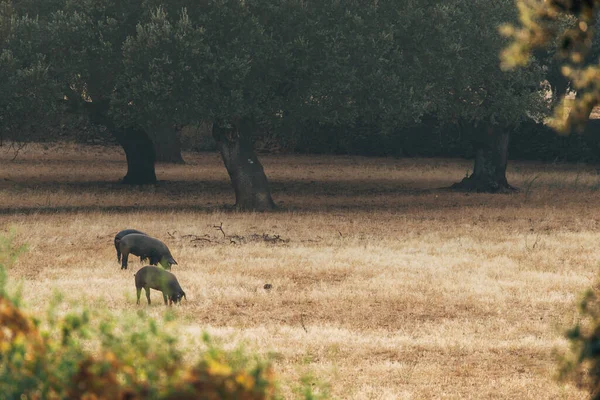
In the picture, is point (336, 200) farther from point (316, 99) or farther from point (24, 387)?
point (24, 387)

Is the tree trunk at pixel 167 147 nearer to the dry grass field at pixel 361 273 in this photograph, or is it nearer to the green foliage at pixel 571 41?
the dry grass field at pixel 361 273

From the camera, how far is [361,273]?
50.1 feet

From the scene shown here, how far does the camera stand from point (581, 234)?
2047cm

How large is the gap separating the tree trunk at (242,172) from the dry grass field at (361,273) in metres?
0.91

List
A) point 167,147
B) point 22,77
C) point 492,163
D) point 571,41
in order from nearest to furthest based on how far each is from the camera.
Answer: point 571,41 → point 22,77 → point 492,163 → point 167,147

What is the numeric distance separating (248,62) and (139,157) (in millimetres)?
12123

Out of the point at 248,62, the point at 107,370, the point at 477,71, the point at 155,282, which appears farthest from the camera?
the point at 477,71

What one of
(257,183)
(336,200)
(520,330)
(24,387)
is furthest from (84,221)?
(24,387)

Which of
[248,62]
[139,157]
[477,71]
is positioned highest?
[477,71]

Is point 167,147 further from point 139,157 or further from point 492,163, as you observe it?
point 492,163

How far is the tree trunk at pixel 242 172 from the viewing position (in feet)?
85.6

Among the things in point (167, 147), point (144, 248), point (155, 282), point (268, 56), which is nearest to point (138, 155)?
point (268, 56)

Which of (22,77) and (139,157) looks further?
(139,157)

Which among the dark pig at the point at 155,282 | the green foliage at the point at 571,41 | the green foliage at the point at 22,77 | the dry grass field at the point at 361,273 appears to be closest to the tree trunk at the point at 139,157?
the dry grass field at the point at 361,273
